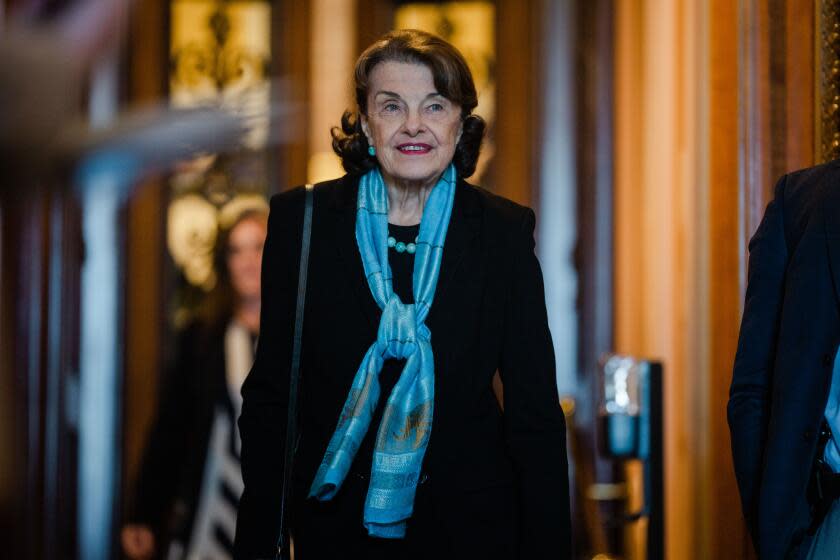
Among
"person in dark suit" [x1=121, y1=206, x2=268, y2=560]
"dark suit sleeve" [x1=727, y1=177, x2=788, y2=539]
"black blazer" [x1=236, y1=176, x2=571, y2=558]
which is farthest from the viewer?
"person in dark suit" [x1=121, y1=206, x2=268, y2=560]

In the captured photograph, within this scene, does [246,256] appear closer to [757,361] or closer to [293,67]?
[293,67]

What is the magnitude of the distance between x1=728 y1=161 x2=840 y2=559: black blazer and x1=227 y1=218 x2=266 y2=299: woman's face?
2.55 meters

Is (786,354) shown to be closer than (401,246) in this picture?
Yes

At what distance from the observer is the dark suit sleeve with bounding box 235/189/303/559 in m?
2.51

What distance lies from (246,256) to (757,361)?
2.62 meters

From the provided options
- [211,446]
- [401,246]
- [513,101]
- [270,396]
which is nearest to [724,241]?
[401,246]

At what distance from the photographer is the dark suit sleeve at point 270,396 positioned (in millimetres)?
2510

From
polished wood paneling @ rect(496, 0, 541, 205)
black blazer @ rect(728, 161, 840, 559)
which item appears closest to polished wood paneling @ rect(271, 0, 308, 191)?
polished wood paneling @ rect(496, 0, 541, 205)

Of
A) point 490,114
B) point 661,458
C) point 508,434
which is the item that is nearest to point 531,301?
point 508,434

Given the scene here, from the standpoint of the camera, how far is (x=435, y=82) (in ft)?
8.37

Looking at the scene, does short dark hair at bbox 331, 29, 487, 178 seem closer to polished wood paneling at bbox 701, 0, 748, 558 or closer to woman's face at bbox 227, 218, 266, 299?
polished wood paneling at bbox 701, 0, 748, 558

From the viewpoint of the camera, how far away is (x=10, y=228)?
19.1ft

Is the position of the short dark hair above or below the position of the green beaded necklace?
above

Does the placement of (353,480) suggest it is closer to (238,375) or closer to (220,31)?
(238,375)
